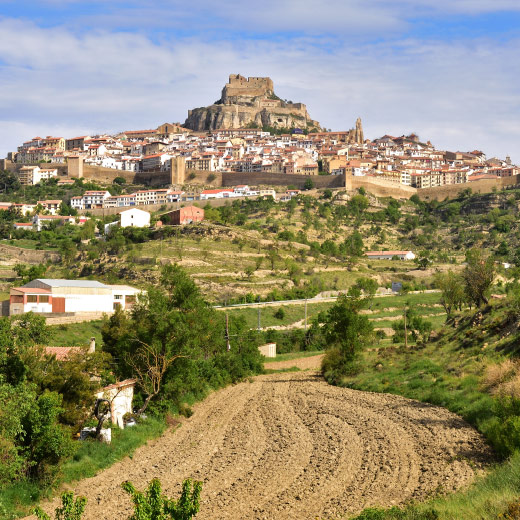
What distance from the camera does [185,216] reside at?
73312 mm

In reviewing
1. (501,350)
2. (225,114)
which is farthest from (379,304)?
(225,114)

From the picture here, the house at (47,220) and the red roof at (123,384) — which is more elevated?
the house at (47,220)

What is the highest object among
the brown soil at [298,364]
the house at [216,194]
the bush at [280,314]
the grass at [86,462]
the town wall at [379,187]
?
the town wall at [379,187]

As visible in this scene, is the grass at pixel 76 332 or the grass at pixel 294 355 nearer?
the grass at pixel 76 332

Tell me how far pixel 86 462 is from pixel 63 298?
2332 cm

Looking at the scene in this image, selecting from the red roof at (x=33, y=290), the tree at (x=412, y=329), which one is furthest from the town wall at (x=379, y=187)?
the red roof at (x=33, y=290)

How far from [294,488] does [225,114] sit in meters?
123

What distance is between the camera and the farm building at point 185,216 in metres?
73.1

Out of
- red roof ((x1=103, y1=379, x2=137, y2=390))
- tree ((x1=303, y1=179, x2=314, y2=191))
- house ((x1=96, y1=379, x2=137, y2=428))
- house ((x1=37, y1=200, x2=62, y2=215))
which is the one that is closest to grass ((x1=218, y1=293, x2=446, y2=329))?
red roof ((x1=103, y1=379, x2=137, y2=390))

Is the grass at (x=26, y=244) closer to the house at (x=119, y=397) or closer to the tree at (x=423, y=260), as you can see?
the tree at (x=423, y=260)

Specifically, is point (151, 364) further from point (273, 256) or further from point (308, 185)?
point (308, 185)

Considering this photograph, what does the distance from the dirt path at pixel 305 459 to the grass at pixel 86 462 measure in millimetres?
286

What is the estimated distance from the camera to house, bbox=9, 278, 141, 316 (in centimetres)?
3719

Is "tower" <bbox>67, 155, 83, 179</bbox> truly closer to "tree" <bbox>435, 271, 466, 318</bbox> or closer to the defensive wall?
the defensive wall
